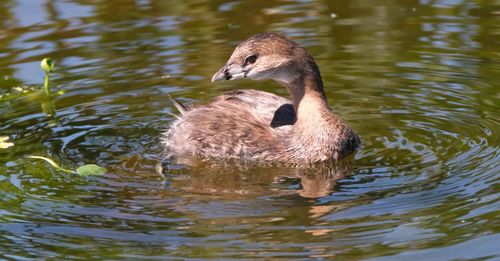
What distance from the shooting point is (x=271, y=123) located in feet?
30.0

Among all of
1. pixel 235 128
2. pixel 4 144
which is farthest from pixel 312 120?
pixel 4 144

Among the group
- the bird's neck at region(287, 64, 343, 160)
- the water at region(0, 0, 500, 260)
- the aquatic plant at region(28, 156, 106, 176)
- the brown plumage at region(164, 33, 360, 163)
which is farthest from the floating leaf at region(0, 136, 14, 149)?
the bird's neck at region(287, 64, 343, 160)

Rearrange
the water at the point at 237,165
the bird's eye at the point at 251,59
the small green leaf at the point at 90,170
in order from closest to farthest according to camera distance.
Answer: the water at the point at 237,165, the small green leaf at the point at 90,170, the bird's eye at the point at 251,59

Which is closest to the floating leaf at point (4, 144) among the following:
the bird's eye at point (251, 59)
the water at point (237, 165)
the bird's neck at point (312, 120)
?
the water at point (237, 165)

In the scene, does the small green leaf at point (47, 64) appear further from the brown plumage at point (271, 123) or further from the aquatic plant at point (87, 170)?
the aquatic plant at point (87, 170)

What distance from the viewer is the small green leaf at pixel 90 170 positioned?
8.27 meters

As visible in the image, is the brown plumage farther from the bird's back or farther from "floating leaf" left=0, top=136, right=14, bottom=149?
"floating leaf" left=0, top=136, right=14, bottom=149

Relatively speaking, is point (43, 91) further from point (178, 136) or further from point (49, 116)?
point (178, 136)

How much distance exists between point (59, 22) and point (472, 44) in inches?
178

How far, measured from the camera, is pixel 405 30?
11805 mm

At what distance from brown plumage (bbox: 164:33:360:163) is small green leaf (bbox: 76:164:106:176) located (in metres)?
0.82

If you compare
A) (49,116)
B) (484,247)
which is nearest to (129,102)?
(49,116)

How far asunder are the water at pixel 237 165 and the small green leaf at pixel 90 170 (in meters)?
0.09

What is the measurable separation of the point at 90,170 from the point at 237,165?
113cm
